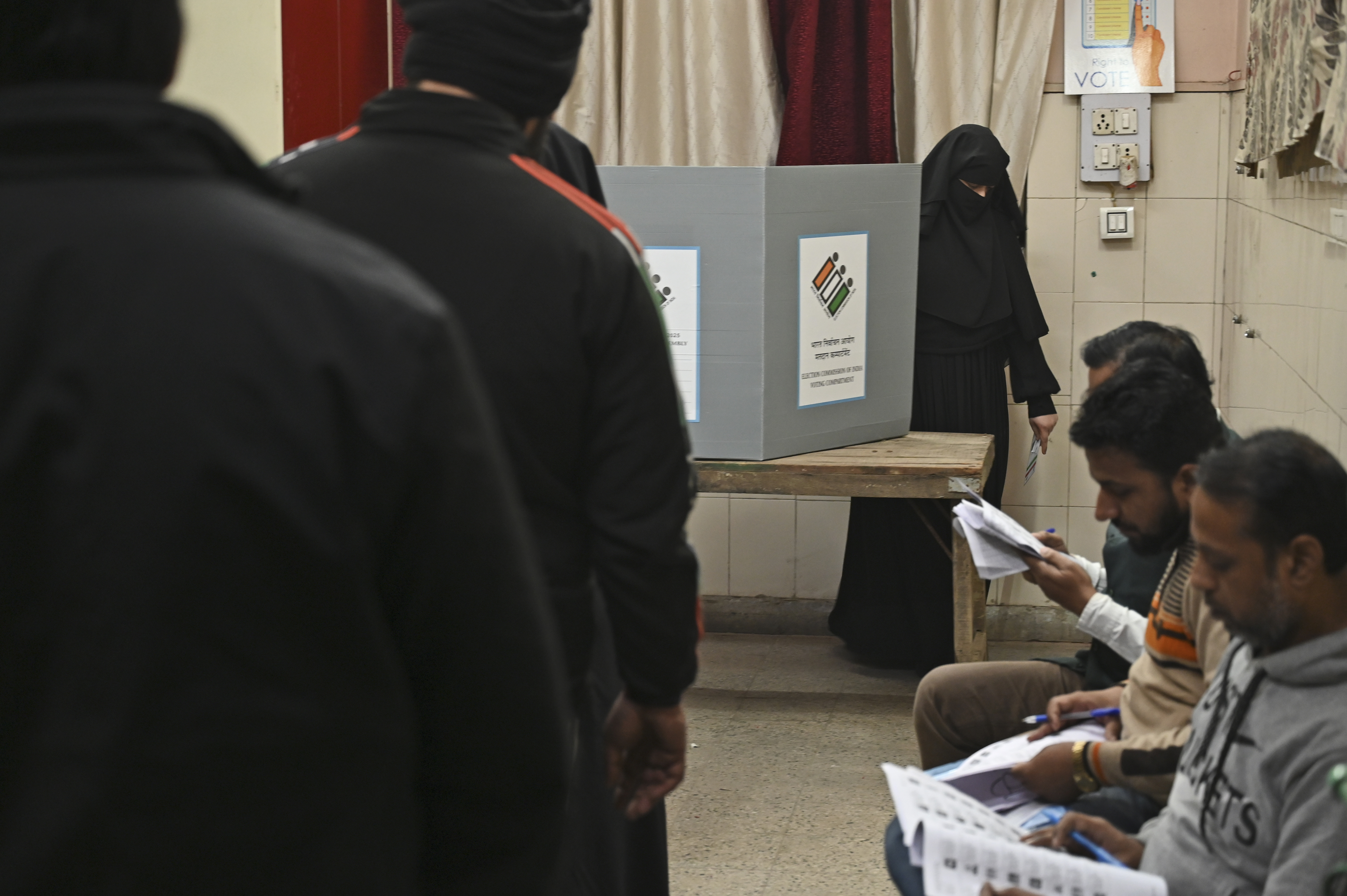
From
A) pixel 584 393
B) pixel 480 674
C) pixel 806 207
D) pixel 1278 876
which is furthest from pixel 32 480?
pixel 806 207

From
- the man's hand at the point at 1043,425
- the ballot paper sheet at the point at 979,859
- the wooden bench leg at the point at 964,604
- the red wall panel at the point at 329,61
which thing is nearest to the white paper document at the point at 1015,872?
the ballot paper sheet at the point at 979,859

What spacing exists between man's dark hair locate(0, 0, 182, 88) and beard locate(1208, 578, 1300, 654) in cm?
128

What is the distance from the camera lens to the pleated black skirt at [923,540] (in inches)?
162

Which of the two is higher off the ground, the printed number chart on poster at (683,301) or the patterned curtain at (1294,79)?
the patterned curtain at (1294,79)

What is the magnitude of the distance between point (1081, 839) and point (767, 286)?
2084 mm

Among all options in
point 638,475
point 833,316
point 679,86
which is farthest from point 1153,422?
point 679,86

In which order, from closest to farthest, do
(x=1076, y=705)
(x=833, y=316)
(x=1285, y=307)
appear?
(x=1076, y=705) < (x=1285, y=307) < (x=833, y=316)

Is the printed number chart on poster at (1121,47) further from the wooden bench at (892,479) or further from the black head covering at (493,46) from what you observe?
the black head covering at (493,46)

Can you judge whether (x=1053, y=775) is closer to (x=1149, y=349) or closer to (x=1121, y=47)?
(x=1149, y=349)

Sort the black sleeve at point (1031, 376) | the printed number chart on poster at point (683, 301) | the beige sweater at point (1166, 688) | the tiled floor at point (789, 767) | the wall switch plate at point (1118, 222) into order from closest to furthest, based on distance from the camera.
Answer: the beige sweater at point (1166, 688) → the tiled floor at point (789, 767) → the printed number chart on poster at point (683, 301) → the black sleeve at point (1031, 376) → the wall switch plate at point (1118, 222)

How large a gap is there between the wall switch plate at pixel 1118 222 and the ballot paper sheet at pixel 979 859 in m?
2.97

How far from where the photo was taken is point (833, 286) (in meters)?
3.67

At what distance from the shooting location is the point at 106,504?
0.62m

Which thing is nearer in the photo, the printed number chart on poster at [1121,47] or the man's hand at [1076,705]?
the man's hand at [1076,705]
